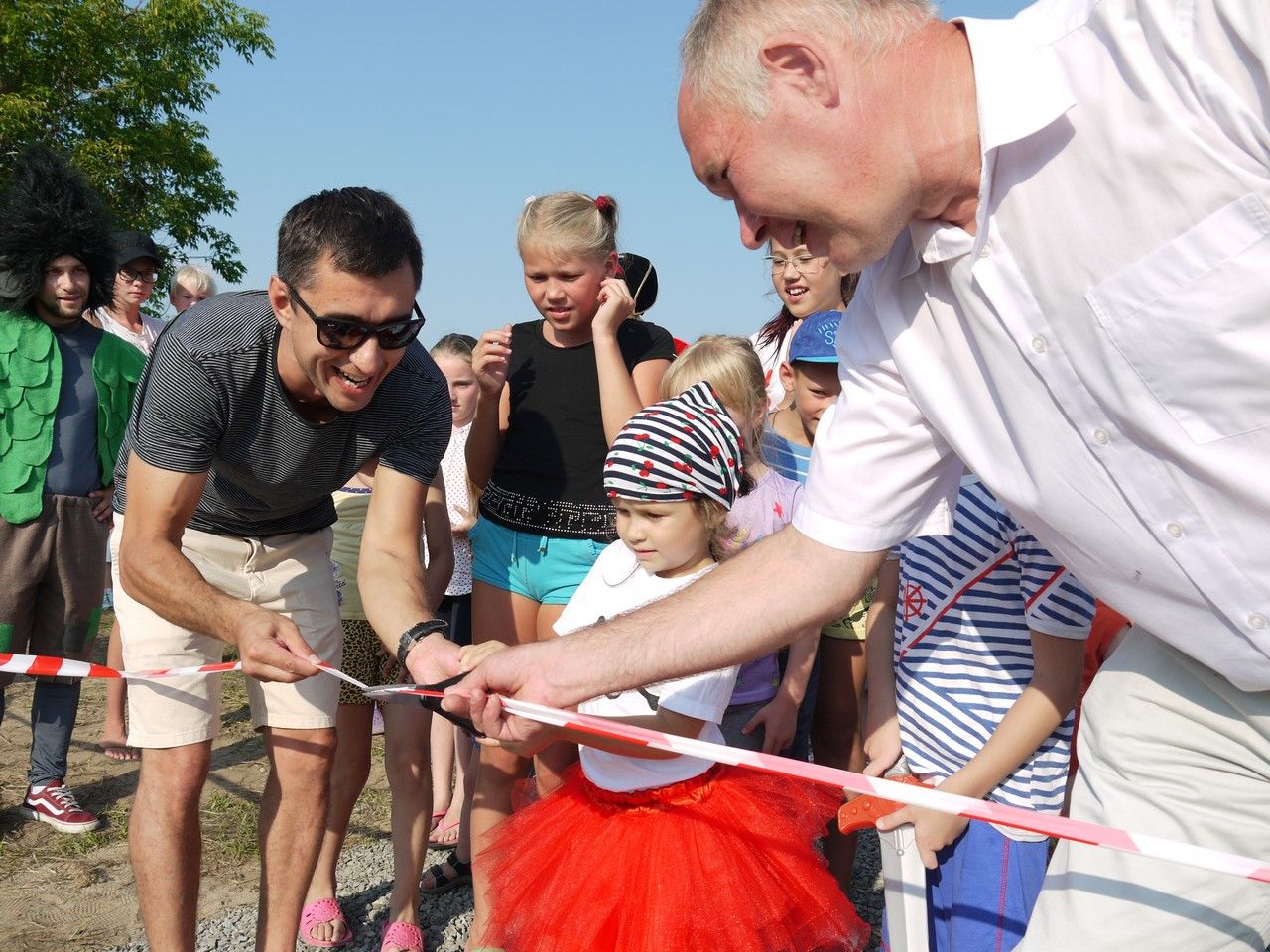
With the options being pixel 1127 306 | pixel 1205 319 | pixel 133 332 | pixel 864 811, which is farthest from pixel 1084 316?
pixel 133 332

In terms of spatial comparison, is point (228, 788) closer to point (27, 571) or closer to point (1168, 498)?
point (27, 571)

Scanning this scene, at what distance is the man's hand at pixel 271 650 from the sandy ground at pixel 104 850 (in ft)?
5.44

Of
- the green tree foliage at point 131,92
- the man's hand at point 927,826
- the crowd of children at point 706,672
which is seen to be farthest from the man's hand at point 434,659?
the green tree foliage at point 131,92

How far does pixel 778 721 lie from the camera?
3.72 m

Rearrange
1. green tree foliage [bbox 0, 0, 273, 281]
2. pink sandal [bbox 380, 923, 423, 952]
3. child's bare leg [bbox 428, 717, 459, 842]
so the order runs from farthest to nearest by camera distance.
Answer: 1. green tree foliage [bbox 0, 0, 273, 281]
2. child's bare leg [bbox 428, 717, 459, 842]
3. pink sandal [bbox 380, 923, 423, 952]

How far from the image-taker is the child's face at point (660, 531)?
10.7 feet

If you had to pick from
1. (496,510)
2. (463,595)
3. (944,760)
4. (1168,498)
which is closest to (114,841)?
(463,595)

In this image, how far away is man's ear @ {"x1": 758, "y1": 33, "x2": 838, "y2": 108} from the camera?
1851 mm

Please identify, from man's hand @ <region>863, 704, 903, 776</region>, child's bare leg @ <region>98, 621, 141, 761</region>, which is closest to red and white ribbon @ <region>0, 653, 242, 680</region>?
man's hand @ <region>863, 704, 903, 776</region>

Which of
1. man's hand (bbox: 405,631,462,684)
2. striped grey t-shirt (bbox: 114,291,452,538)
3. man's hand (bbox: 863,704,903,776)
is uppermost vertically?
striped grey t-shirt (bbox: 114,291,452,538)

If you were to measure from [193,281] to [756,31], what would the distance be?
6823mm

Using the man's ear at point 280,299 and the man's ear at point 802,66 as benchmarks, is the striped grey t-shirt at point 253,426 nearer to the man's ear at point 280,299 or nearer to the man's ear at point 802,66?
the man's ear at point 280,299

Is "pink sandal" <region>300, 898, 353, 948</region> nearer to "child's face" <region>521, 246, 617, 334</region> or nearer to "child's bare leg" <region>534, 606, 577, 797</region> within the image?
"child's bare leg" <region>534, 606, 577, 797</region>

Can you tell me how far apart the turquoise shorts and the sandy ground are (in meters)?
1.56
